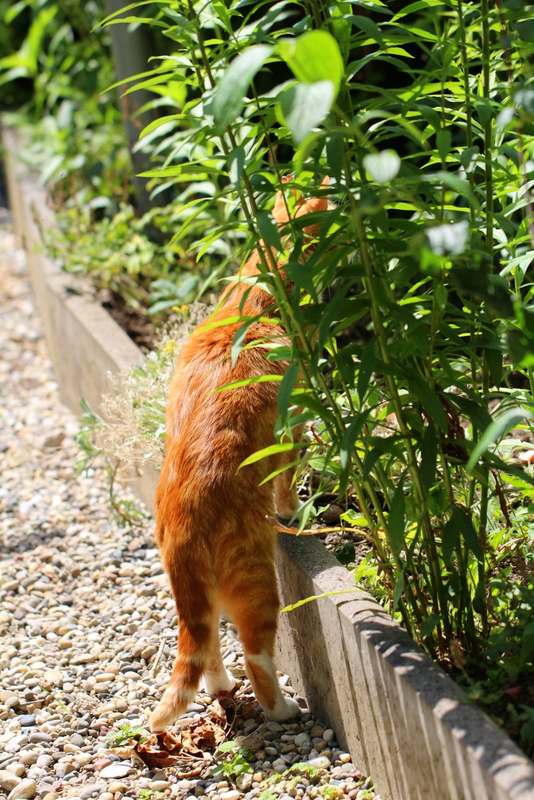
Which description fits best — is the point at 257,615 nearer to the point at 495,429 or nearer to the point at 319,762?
the point at 319,762

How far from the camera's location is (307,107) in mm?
1230

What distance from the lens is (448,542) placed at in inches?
73.4

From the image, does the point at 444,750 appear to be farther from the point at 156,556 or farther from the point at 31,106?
the point at 31,106

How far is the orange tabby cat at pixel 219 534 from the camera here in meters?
2.27

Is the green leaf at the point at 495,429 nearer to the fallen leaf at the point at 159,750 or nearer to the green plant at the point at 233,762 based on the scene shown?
the green plant at the point at 233,762

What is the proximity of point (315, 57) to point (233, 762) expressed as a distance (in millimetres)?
1838

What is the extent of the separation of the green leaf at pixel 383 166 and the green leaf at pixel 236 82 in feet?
0.77

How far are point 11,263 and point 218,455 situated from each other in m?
6.45

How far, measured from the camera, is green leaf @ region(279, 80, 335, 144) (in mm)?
1222

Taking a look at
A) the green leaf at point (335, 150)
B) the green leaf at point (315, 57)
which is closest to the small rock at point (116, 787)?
the green leaf at point (335, 150)

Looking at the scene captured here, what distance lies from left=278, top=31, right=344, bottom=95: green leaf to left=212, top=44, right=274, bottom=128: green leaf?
0.13 ft

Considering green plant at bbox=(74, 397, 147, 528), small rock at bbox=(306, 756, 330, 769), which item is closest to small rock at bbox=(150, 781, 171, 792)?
small rock at bbox=(306, 756, 330, 769)

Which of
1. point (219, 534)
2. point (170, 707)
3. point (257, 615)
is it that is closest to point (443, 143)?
point (219, 534)

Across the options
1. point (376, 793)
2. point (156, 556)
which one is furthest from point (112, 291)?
point (376, 793)
